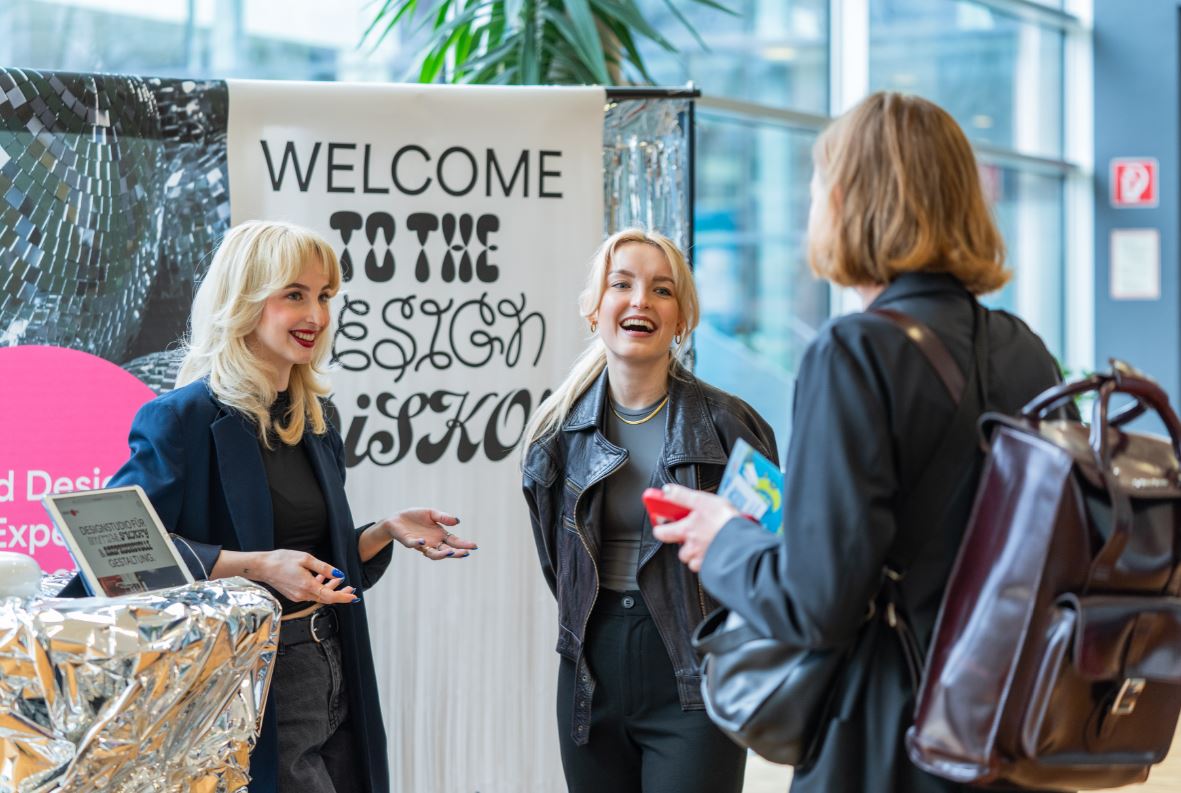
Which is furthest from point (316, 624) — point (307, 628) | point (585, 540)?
point (585, 540)


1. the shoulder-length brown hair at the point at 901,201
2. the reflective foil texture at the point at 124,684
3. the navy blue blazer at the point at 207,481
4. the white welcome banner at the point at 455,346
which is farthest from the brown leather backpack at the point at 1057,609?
the white welcome banner at the point at 455,346

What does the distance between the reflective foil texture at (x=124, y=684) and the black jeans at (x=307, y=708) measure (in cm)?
36

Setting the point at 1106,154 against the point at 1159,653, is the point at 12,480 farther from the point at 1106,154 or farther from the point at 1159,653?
the point at 1106,154

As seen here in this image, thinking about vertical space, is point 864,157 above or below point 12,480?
above

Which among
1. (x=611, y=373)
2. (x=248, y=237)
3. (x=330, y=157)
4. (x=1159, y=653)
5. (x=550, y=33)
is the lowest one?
(x=1159, y=653)

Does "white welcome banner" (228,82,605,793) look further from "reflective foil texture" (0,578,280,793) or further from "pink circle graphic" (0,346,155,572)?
"reflective foil texture" (0,578,280,793)

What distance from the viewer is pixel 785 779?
4.31m

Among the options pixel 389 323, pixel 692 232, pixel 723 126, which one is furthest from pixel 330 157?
pixel 723 126

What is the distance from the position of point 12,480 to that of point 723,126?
373 centimetres

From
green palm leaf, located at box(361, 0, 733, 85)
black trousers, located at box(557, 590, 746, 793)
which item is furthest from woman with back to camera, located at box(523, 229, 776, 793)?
green palm leaf, located at box(361, 0, 733, 85)

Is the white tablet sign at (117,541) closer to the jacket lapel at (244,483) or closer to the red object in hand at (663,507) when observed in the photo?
the jacket lapel at (244,483)

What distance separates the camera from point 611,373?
243cm

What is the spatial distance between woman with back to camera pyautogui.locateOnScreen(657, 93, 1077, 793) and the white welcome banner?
4.80 feet

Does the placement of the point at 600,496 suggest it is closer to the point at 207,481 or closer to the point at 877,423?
the point at 207,481
